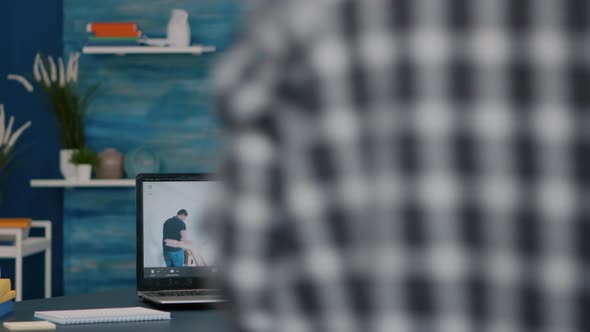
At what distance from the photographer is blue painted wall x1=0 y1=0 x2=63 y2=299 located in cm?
516

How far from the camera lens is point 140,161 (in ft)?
16.1

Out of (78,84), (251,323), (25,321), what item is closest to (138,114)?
(78,84)

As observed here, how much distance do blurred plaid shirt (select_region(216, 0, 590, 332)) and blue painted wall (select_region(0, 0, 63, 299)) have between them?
15.6 ft

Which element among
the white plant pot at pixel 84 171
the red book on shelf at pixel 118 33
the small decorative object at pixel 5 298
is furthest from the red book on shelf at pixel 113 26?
the small decorative object at pixel 5 298

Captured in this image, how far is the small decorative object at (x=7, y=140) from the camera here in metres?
4.83

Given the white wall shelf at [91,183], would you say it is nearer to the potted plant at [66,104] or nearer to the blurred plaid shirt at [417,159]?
the potted plant at [66,104]

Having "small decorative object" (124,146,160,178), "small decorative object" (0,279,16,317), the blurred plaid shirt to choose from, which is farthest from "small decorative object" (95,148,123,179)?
the blurred plaid shirt

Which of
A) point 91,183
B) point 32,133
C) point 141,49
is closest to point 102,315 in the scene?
point 91,183

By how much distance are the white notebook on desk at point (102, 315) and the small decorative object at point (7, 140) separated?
2612 millimetres

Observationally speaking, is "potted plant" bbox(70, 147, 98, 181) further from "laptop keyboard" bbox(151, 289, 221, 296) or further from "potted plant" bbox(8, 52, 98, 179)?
"laptop keyboard" bbox(151, 289, 221, 296)

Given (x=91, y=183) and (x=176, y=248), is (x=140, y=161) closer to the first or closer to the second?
(x=91, y=183)

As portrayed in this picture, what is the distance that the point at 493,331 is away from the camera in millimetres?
543

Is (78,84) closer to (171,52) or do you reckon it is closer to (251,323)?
(171,52)

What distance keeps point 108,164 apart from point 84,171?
0.12 meters
